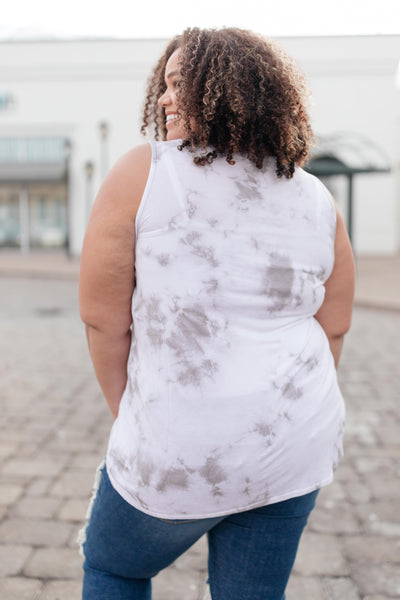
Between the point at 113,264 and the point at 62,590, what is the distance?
174 cm

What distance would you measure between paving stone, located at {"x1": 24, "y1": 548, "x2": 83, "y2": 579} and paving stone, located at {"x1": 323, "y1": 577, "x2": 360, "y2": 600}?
99cm

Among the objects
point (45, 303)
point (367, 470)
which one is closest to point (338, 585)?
point (367, 470)

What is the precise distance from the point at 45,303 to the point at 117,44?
61.9 ft

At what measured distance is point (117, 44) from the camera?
27.1 meters

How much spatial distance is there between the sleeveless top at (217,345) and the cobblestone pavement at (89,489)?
41 cm

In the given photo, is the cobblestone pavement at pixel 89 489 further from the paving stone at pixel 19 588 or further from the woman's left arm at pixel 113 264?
the woman's left arm at pixel 113 264

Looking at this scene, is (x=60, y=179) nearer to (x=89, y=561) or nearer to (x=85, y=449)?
(x=85, y=449)

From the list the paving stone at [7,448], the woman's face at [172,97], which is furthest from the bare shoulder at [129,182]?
the paving stone at [7,448]

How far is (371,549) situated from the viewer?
2717 millimetres

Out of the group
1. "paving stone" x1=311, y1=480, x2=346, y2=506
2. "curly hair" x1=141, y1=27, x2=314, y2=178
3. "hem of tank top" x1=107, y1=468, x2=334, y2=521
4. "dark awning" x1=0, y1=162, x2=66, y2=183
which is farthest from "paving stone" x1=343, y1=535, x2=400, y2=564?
"dark awning" x1=0, y1=162, x2=66, y2=183

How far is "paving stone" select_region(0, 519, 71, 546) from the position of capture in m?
2.78

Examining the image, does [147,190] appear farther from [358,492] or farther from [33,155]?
[33,155]

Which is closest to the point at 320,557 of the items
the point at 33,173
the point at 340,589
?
the point at 340,589

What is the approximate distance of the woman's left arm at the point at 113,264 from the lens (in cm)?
115
